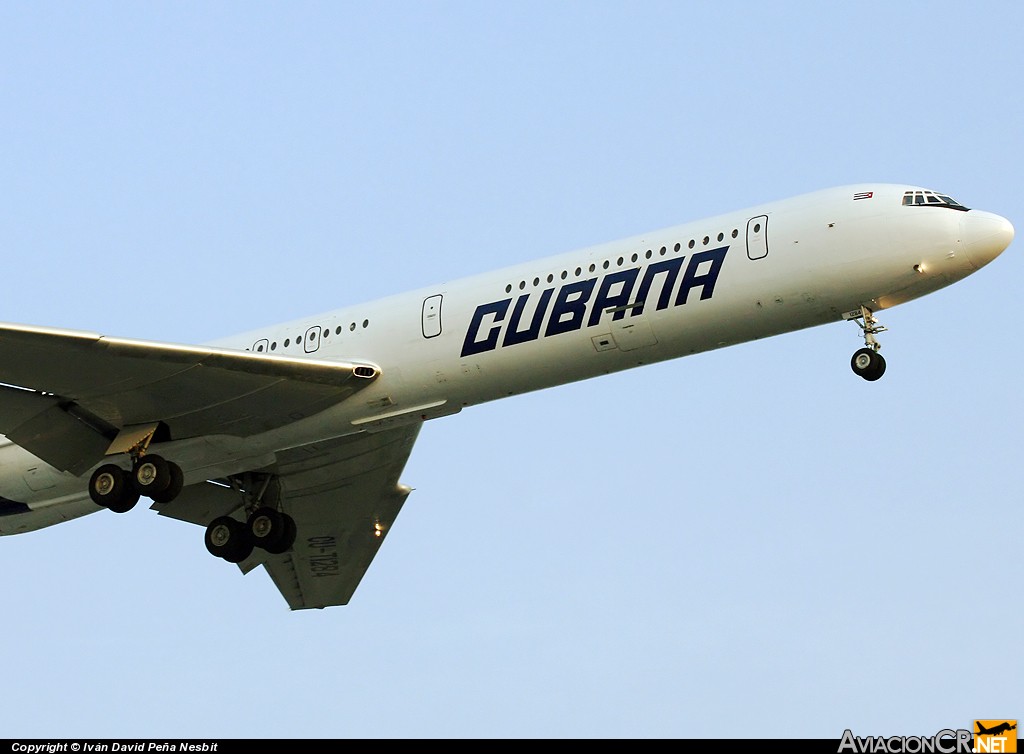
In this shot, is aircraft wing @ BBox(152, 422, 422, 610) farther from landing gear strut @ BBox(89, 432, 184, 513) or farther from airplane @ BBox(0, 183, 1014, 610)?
landing gear strut @ BBox(89, 432, 184, 513)

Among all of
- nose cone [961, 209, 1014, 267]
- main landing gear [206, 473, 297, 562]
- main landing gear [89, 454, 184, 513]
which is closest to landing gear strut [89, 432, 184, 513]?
main landing gear [89, 454, 184, 513]

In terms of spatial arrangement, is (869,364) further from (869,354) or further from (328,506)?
(328,506)

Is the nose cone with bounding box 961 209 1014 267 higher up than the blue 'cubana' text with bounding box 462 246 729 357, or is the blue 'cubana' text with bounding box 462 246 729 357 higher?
the nose cone with bounding box 961 209 1014 267

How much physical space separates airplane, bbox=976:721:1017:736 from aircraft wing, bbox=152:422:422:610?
1476 cm

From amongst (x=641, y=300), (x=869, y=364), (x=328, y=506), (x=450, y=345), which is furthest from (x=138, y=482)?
(x=869, y=364)

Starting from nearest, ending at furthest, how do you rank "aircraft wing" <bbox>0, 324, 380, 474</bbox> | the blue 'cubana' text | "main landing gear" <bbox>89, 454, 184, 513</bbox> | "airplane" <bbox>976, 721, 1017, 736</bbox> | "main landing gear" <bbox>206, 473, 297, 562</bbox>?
"airplane" <bbox>976, 721, 1017, 736</bbox> → the blue 'cubana' text → "aircraft wing" <bbox>0, 324, 380, 474</bbox> → "main landing gear" <bbox>89, 454, 184, 513</bbox> → "main landing gear" <bbox>206, 473, 297, 562</bbox>

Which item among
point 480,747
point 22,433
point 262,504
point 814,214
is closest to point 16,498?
point 22,433

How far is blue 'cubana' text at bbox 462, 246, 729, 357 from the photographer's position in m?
29.8

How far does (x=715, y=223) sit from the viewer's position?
30.3 m

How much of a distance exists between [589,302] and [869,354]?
5.28 meters

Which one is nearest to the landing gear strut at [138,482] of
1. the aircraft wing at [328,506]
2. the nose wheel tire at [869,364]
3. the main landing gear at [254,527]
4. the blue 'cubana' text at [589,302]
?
the aircraft wing at [328,506]

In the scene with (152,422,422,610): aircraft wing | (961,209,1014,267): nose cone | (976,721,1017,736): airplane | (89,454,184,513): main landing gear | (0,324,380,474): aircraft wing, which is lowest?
(976,721,1017,736): airplane

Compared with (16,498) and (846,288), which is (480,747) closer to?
(846,288)

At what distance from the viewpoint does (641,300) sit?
29906 millimetres
